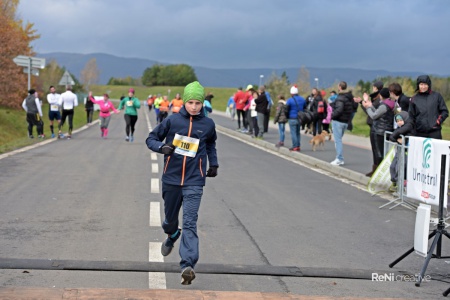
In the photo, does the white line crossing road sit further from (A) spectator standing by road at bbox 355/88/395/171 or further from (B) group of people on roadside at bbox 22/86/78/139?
(B) group of people on roadside at bbox 22/86/78/139

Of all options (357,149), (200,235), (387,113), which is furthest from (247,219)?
(357,149)

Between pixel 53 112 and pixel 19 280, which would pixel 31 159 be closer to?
pixel 53 112

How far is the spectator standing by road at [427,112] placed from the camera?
11.2 m

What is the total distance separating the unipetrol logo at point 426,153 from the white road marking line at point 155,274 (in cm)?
313

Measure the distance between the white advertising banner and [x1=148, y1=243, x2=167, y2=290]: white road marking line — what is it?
286 centimetres

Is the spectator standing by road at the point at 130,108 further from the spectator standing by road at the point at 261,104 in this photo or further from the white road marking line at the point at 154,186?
the white road marking line at the point at 154,186

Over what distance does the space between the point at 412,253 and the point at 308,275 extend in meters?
1.79

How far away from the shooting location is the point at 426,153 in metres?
8.06

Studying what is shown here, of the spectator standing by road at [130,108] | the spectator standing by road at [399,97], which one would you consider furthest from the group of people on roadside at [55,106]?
the spectator standing by road at [399,97]

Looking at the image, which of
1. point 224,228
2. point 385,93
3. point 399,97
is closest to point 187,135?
point 224,228

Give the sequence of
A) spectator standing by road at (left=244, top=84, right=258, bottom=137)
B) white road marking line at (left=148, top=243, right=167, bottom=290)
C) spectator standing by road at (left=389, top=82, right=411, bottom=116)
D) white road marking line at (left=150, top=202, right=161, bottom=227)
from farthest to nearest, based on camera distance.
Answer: spectator standing by road at (left=244, top=84, right=258, bottom=137) → spectator standing by road at (left=389, top=82, right=411, bottom=116) → white road marking line at (left=150, top=202, right=161, bottom=227) → white road marking line at (left=148, top=243, right=167, bottom=290)

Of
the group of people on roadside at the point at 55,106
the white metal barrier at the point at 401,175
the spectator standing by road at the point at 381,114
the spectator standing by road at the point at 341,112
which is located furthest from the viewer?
the group of people on roadside at the point at 55,106

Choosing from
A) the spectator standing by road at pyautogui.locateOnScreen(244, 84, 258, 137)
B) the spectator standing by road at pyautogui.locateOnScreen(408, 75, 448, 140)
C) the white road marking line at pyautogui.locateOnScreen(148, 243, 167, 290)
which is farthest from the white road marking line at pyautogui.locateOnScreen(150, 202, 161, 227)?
the spectator standing by road at pyautogui.locateOnScreen(244, 84, 258, 137)

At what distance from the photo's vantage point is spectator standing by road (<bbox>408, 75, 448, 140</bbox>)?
36.7ft
